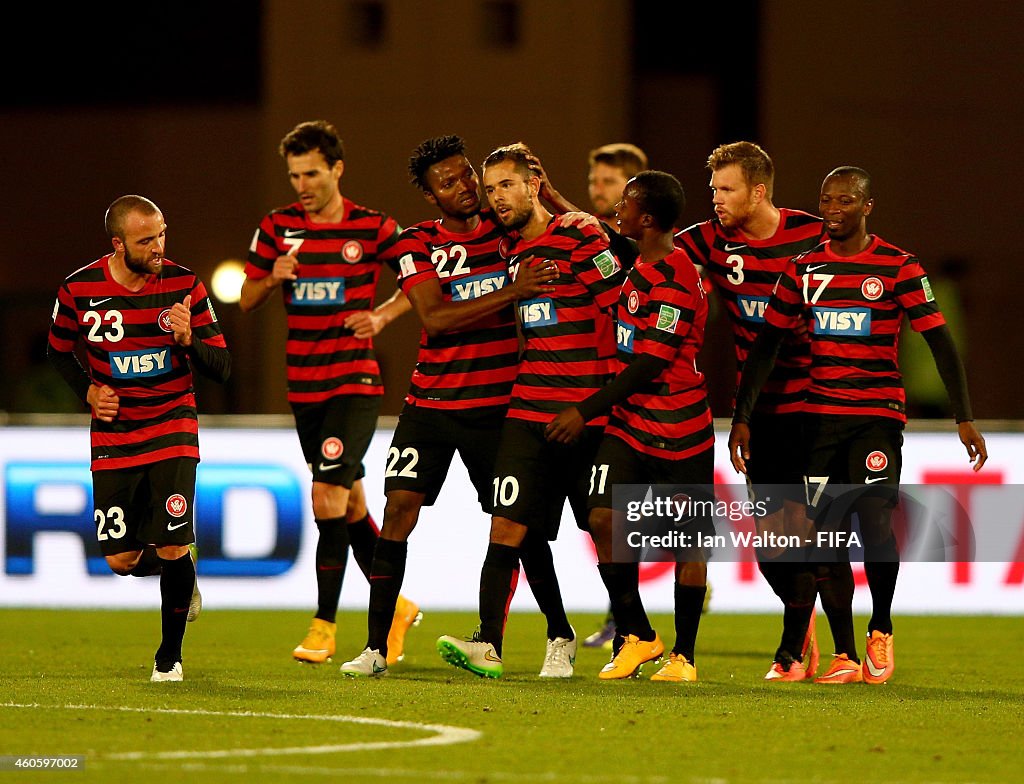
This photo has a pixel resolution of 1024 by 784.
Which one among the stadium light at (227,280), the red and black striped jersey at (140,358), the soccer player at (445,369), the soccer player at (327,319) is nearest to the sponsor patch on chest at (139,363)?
the red and black striped jersey at (140,358)

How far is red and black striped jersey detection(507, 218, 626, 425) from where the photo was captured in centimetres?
712

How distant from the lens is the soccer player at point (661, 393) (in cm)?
704

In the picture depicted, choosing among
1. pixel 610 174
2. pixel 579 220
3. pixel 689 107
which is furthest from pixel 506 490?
pixel 689 107

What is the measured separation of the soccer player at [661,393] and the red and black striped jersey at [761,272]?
1.16ft

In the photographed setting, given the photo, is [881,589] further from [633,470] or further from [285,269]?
[285,269]

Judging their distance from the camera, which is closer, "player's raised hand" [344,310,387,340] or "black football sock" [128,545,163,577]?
"black football sock" [128,545,163,577]

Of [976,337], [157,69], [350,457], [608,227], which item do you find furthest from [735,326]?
[157,69]

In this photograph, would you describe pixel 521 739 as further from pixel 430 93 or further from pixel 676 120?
pixel 676 120

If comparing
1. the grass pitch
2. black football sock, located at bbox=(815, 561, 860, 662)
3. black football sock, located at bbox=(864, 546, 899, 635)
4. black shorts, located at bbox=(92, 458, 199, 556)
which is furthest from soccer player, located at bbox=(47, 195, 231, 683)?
black football sock, located at bbox=(864, 546, 899, 635)

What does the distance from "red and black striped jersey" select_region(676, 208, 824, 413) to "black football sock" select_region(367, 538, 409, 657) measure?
156cm

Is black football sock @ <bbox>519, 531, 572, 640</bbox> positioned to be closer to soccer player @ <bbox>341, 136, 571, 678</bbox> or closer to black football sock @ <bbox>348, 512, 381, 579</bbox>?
soccer player @ <bbox>341, 136, 571, 678</bbox>

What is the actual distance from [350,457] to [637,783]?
134 inches

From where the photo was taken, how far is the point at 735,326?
765cm

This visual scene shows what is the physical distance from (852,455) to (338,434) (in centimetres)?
220
